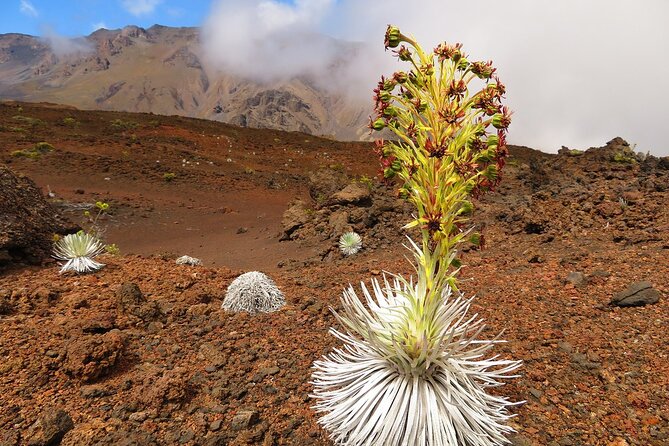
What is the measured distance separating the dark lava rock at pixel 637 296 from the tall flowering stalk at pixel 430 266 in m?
2.17

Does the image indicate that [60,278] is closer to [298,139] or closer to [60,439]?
[60,439]

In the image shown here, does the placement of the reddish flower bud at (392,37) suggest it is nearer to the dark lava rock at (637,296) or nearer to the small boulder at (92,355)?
the small boulder at (92,355)

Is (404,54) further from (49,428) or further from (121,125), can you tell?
(121,125)

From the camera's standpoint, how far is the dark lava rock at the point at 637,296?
10.7 ft

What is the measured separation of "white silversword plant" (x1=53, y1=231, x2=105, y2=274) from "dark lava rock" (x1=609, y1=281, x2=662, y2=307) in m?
5.99

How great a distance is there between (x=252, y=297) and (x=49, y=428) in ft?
6.92

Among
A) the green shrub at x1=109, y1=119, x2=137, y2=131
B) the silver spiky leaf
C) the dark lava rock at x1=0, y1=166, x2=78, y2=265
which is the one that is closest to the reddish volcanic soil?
the dark lava rock at x1=0, y1=166, x2=78, y2=265

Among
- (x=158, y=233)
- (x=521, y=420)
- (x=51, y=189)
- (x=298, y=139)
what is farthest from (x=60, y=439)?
(x=298, y=139)

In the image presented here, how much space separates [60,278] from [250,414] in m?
3.86

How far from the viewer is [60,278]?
478 cm

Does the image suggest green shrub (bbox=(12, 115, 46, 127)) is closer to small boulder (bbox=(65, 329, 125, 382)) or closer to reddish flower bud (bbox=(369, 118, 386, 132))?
small boulder (bbox=(65, 329, 125, 382))

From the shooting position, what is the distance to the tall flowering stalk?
1669mm

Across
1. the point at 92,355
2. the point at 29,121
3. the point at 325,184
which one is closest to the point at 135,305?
the point at 92,355

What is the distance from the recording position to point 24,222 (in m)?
5.28
